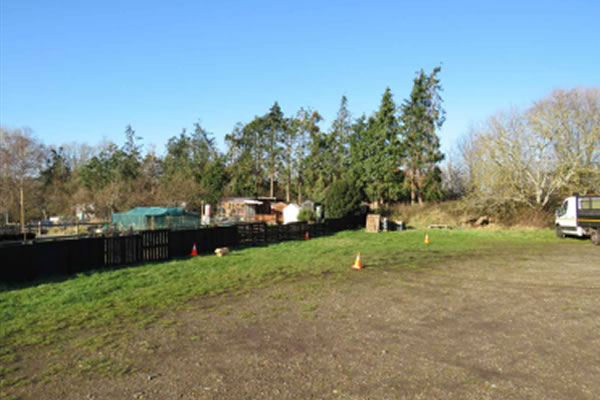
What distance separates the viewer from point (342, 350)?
6027mm

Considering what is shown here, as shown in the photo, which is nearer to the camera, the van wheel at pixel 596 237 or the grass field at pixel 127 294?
the grass field at pixel 127 294

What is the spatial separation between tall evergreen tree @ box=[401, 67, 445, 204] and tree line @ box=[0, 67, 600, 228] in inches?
4.3

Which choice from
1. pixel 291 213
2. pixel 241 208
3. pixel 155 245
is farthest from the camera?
pixel 241 208

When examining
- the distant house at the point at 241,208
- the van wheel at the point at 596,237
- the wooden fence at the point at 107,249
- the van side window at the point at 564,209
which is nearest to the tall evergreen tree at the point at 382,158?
the distant house at the point at 241,208

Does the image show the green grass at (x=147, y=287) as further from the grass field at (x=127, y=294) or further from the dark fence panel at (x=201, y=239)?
the dark fence panel at (x=201, y=239)

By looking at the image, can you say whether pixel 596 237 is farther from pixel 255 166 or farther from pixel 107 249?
pixel 255 166

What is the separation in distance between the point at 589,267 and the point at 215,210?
48.5m

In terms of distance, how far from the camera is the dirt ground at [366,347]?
15.5 feet

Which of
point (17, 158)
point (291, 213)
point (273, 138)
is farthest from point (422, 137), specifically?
point (17, 158)

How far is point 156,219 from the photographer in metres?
34.5

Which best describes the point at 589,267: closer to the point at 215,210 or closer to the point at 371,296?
the point at 371,296

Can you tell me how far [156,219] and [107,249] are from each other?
21329mm

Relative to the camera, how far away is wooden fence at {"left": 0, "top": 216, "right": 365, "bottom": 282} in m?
11.4

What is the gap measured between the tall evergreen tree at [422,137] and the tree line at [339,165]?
108 mm
